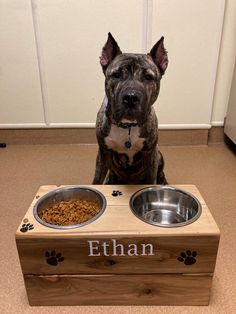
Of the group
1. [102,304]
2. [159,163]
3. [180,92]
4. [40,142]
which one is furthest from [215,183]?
[40,142]

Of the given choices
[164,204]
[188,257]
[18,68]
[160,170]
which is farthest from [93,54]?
[188,257]

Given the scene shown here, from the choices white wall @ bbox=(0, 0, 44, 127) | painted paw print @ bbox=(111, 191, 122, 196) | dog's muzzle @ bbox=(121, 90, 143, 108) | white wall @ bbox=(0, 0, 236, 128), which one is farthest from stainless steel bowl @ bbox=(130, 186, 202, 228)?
white wall @ bbox=(0, 0, 44, 127)

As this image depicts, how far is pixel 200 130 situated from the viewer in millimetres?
2465

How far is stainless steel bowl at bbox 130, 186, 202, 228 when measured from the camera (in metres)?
1.18

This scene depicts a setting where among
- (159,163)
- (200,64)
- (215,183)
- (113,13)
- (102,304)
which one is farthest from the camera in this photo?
(200,64)

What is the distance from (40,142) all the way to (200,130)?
1.39 meters

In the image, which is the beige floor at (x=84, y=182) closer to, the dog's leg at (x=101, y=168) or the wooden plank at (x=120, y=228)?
the wooden plank at (x=120, y=228)

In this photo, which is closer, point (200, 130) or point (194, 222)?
point (194, 222)

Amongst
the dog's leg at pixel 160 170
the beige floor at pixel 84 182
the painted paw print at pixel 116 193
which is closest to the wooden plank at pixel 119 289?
the beige floor at pixel 84 182

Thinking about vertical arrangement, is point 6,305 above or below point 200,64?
below

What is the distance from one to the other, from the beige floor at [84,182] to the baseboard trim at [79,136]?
0.06m

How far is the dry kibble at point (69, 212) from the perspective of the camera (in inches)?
42.3

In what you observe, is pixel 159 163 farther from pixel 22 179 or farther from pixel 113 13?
pixel 113 13

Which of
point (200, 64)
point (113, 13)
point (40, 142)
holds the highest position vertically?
point (113, 13)
